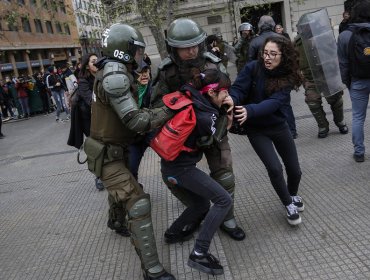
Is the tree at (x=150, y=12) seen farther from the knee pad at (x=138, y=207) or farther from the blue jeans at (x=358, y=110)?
the knee pad at (x=138, y=207)

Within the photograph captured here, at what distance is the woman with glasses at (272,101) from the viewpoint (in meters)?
3.25

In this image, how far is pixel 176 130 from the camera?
2.69 m

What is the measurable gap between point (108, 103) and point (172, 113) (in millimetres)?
436

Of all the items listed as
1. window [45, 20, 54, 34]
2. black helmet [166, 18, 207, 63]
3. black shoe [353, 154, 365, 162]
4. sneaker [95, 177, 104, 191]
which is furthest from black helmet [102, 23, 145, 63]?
window [45, 20, 54, 34]

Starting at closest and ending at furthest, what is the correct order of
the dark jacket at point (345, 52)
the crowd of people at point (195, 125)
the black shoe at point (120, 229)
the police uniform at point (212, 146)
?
the crowd of people at point (195, 125) < the police uniform at point (212, 146) < the black shoe at point (120, 229) < the dark jacket at point (345, 52)

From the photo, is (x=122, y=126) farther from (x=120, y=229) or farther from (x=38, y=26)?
(x=38, y=26)

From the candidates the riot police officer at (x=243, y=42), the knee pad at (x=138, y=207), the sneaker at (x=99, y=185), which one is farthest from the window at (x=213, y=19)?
the knee pad at (x=138, y=207)

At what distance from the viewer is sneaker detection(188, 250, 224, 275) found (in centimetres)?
289

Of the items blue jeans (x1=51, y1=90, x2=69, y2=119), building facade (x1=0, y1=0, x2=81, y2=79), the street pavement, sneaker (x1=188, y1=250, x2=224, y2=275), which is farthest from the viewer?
building facade (x1=0, y1=0, x2=81, y2=79)

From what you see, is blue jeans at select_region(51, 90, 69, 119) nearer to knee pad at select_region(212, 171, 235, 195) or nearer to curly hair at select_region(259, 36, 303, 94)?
knee pad at select_region(212, 171, 235, 195)

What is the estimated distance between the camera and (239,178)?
4.91 meters

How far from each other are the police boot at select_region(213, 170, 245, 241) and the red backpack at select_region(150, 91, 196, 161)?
29.5 inches

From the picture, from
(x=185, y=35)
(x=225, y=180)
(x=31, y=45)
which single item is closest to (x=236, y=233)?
(x=225, y=180)

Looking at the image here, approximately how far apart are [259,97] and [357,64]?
5.67 feet
